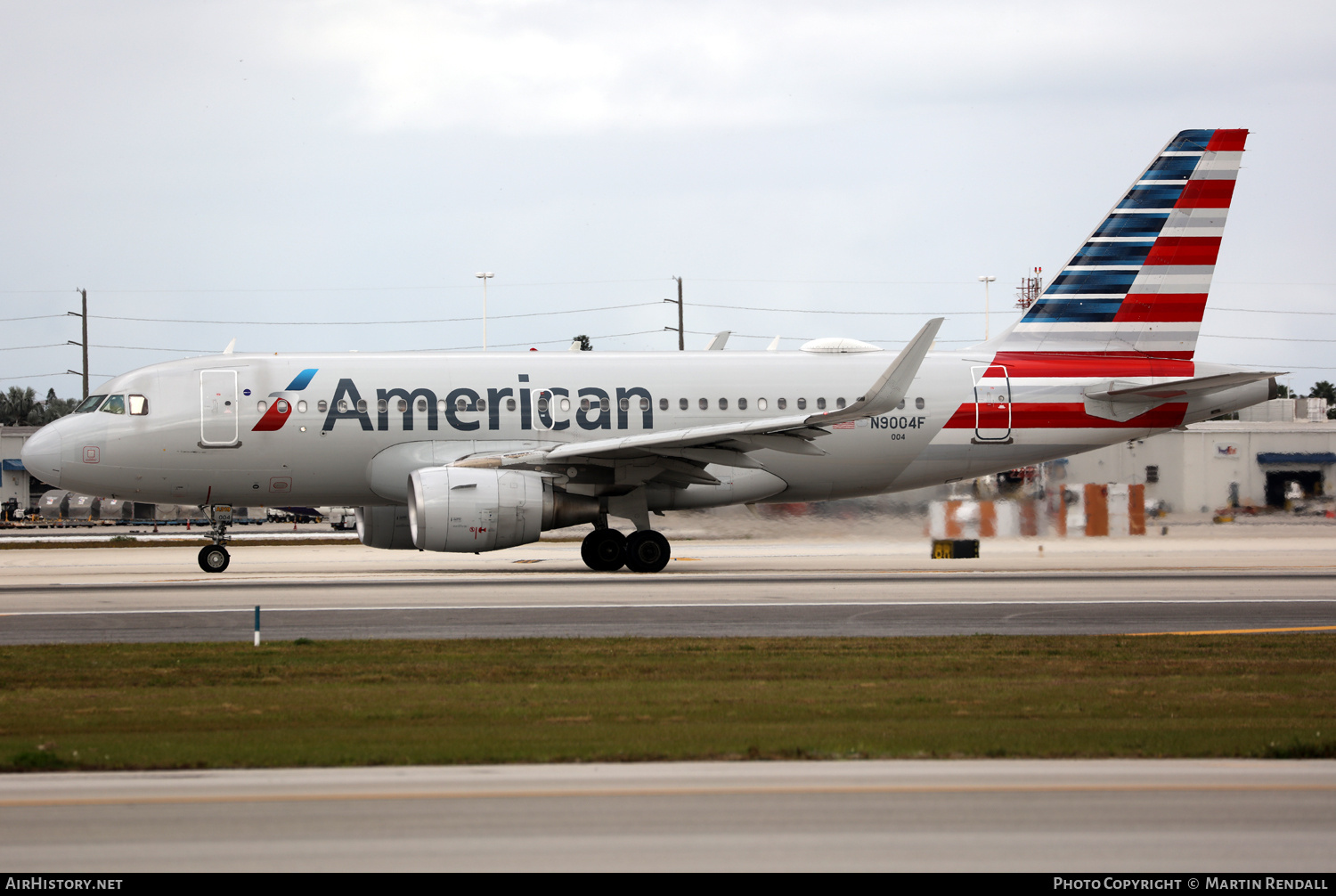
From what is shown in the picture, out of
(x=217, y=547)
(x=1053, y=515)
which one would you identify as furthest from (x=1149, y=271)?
(x=217, y=547)

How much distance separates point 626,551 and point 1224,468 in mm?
17175

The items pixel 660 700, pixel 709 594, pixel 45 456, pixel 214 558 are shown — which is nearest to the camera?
pixel 660 700

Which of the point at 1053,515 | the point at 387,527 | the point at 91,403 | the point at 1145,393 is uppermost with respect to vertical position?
the point at 91,403

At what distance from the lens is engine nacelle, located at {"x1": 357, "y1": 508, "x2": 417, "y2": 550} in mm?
26672

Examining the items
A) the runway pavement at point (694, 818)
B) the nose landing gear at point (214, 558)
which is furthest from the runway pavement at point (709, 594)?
the runway pavement at point (694, 818)

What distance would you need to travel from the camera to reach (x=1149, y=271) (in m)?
27.7

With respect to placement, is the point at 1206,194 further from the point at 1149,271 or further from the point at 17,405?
the point at 17,405

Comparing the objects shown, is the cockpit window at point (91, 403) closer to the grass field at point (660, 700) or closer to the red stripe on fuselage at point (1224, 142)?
the grass field at point (660, 700)

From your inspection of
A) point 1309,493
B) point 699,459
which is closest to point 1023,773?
point 699,459

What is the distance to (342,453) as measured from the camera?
25328 millimetres
